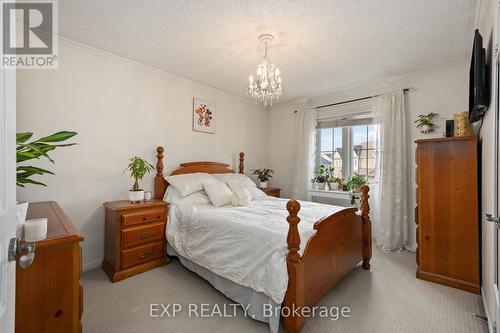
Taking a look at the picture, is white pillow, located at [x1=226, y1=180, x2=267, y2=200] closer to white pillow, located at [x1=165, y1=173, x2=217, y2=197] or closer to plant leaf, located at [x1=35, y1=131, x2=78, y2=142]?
white pillow, located at [x1=165, y1=173, x2=217, y2=197]

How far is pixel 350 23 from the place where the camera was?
2104 mm

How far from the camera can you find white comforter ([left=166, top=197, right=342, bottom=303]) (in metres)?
1.69

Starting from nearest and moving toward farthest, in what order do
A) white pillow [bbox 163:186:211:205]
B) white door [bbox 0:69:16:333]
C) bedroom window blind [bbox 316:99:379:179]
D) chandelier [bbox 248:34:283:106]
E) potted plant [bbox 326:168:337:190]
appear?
white door [bbox 0:69:16:333], chandelier [bbox 248:34:283:106], white pillow [bbox 163:186:211:205], bedroom window blind [bbox 316:99:379:179], potted plant [bbox 326:168:337:190]

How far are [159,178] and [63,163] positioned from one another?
40.0 inches

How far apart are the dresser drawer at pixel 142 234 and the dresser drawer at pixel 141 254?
0.06 meters

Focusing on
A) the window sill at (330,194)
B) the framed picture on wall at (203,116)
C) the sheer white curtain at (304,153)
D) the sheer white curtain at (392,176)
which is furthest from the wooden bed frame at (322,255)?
the framed picture on wall at (203,116)

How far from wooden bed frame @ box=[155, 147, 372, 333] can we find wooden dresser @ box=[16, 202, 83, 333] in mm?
1232

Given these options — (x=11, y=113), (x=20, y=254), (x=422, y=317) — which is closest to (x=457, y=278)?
(x=422, y=317)

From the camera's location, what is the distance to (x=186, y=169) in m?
3.39

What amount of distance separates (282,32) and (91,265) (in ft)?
10.5

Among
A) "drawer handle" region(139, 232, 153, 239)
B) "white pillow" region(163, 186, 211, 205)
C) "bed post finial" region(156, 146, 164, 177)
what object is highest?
"bed post finial" region(156, 146, 164, 177)

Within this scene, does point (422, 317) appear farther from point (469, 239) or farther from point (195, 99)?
point (195, 99)

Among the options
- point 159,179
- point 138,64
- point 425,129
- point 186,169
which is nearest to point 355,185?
point 425,129

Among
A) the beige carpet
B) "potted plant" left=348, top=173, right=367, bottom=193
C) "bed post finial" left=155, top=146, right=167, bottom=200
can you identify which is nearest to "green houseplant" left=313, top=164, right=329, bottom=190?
"potted plant" left=348, top=173, right=367, bottom=193
